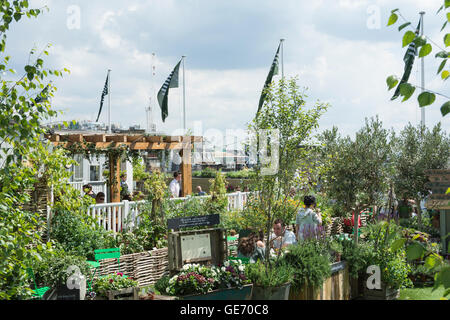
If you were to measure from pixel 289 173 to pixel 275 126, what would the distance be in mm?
722

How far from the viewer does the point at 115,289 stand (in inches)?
238

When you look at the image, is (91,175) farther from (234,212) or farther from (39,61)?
(39,61)

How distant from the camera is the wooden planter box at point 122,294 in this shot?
5883mm

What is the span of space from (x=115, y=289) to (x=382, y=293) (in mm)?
4081

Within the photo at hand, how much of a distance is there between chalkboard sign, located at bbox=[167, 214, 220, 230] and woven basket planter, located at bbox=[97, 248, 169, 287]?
174 cm

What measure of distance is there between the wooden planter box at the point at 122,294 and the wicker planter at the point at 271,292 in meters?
1.53

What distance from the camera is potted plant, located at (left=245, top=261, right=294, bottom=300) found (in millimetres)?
5410

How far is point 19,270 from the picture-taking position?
10.5ft

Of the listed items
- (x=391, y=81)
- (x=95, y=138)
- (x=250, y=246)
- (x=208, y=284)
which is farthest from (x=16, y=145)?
(x=95, y=138)

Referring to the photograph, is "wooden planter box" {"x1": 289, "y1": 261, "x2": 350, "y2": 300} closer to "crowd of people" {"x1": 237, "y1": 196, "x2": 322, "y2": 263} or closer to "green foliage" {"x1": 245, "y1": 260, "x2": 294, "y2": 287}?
"green foliage" {"x1": 245, "y1": 260, "x2": 294, "y2": 287}

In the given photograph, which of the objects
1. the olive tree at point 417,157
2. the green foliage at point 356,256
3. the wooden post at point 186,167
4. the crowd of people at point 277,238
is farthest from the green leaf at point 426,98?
the wooden post at point 186,167
